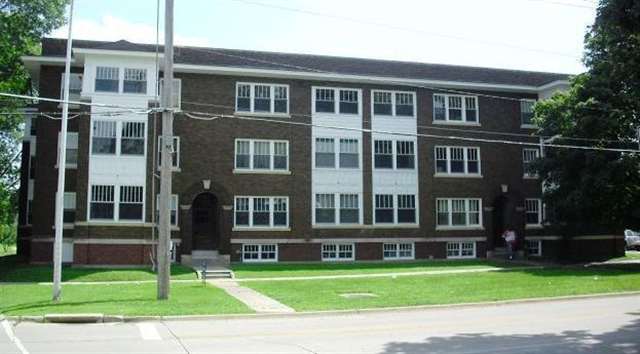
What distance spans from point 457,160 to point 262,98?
449 inches

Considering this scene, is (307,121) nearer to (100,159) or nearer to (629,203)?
(100,159)

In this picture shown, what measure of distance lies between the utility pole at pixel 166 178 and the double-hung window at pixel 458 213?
20190 millimetres

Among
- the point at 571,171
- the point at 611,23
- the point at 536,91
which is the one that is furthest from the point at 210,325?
the point at 536,91

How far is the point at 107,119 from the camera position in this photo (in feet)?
103

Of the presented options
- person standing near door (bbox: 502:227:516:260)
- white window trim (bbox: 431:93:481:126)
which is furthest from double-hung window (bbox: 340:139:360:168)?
person standing near door (bbox: 502:227:516:260)

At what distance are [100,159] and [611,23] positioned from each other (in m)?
24.9

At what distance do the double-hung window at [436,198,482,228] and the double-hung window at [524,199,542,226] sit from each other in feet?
10.4

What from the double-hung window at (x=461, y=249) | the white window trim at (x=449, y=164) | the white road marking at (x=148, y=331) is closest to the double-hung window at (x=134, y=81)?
the white window trim at (x=449, y=164)

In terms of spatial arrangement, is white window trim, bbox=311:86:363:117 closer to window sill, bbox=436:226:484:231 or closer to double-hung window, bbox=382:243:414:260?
double-hung window, bbox=382:243:414:260

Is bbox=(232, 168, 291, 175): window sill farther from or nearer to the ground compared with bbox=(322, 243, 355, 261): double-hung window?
farther from the ground

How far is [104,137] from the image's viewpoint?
31.3 metres

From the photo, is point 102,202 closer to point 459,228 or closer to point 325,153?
point 325,153

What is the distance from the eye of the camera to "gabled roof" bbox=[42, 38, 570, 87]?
33.2 meters

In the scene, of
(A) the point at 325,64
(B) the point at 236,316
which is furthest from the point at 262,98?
(B) the point at 236,316
